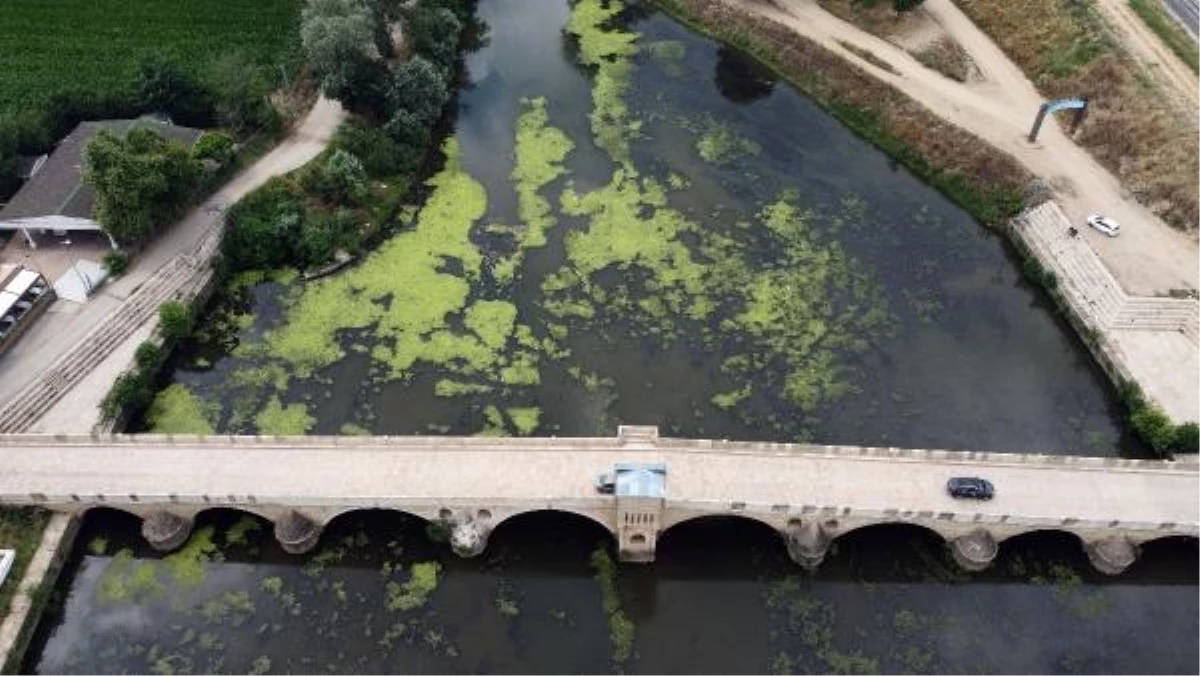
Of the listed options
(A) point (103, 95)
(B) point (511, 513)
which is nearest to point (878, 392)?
(B) point (511, 513)

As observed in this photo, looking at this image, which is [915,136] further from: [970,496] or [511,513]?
[511,513]

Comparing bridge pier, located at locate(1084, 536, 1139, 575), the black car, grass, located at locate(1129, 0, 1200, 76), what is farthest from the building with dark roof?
grass, located at locate(1129, 0, 1200, 76)

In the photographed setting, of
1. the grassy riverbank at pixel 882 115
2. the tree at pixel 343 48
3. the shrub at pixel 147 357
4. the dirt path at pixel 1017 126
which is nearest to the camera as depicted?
the shrub at pixel 147 357

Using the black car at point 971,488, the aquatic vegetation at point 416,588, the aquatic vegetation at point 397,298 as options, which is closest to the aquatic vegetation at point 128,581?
the aquatic vegetation at point 416,588

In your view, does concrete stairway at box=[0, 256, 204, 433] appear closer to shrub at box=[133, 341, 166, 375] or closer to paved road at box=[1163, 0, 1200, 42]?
shrub at box=[133, 341, 166, 375]

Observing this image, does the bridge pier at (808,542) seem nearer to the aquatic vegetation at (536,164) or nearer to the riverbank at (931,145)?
the riverbank at (931,145)

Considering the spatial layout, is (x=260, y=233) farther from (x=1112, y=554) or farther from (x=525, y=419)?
(x=1112, y=554)

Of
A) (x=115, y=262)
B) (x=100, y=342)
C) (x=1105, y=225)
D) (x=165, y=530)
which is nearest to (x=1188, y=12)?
(x=1105, y=225)
